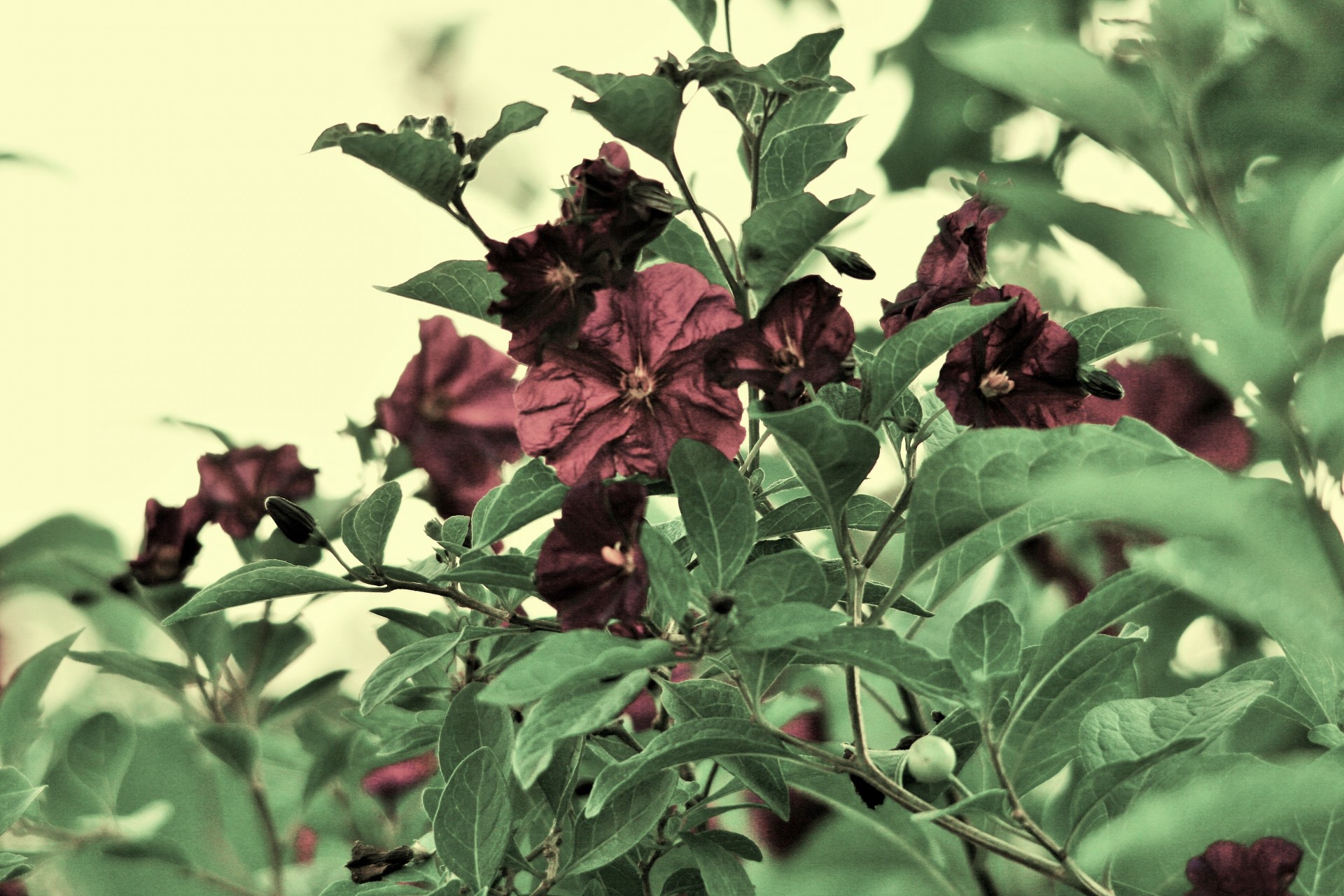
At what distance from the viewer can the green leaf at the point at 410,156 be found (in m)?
0.58

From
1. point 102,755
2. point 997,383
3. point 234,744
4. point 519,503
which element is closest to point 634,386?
point 519,503

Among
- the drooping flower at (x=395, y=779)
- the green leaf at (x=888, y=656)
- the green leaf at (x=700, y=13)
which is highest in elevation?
the green leaf at (x=700, y=13)

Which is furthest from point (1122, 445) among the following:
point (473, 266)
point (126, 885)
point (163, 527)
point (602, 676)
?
point (126, 885)

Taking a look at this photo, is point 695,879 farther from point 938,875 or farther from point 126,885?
point 126,885

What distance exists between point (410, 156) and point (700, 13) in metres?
0.21

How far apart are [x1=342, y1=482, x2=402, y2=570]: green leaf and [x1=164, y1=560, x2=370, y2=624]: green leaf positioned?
24 millimetres

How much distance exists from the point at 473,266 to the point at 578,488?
0.16 metres

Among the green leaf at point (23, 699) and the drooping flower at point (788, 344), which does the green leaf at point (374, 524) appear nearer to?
the drooping flower at point (788, 344)

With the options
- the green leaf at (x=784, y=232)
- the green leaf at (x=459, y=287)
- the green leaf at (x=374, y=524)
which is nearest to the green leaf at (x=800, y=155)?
the green leaf at (x=784, y=232)

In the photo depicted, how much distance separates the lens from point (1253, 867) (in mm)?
610

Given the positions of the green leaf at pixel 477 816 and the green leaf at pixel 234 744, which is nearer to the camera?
the green leaf at pixel 477 816

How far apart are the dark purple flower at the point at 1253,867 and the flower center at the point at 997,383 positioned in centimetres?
27

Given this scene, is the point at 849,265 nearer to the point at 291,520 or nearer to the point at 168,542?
the point at 291,520

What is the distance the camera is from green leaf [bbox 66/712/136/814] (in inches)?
42.5
